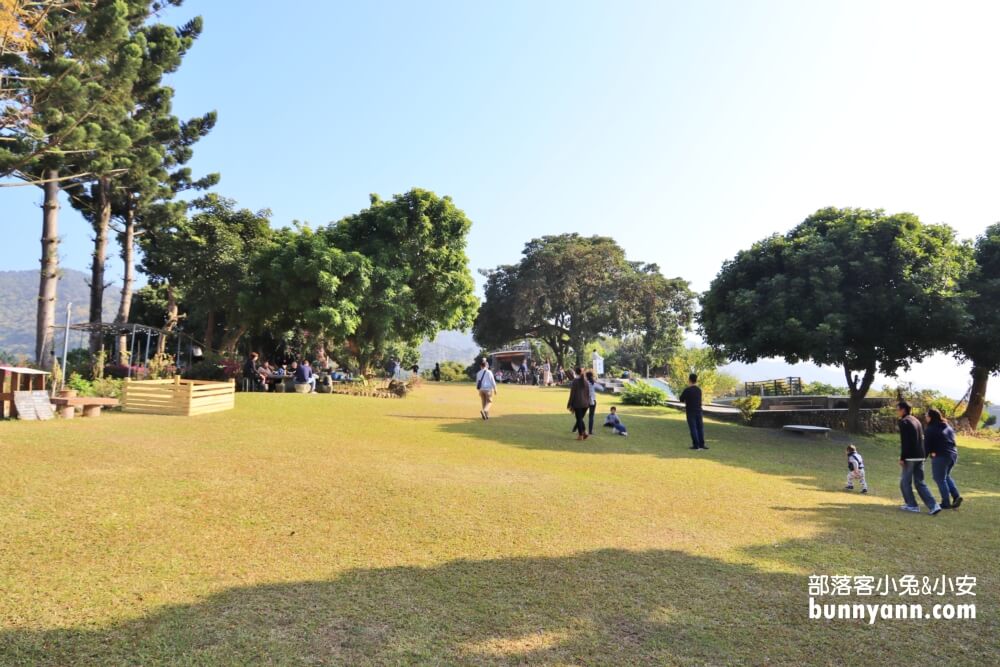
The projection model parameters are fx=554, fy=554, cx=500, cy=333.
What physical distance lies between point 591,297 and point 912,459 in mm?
36777

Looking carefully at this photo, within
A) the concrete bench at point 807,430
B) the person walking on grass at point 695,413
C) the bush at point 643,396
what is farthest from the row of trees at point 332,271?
the concrete bench at point 807,430

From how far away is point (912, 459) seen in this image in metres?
7.11

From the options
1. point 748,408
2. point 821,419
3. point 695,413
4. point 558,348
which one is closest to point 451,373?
point 558,348

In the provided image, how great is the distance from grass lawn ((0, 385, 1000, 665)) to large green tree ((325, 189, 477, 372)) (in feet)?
44.9

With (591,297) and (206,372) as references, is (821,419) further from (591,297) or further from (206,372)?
(591,297)

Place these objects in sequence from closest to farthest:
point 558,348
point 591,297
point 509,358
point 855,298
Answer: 1. point 855,298
2. point 591,297
3. point 558,348
4. point 509,358

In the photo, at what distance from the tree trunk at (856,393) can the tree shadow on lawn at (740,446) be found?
0.93 m

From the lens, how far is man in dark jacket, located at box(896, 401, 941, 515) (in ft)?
22.9

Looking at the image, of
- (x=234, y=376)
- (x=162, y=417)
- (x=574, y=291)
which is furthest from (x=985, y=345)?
(x=574, y=291)

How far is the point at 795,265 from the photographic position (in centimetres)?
1548

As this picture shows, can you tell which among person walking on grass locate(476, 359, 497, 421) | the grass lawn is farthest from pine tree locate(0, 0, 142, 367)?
person walking on grass locate(476, 359, 497, 421)

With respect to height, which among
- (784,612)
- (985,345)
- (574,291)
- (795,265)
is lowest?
(784,612)

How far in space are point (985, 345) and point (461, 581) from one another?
17.2 metres

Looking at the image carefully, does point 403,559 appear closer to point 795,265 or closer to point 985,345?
point 795,265
